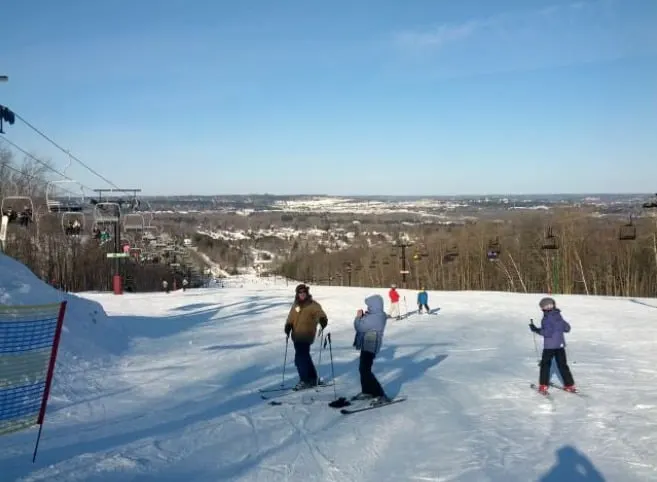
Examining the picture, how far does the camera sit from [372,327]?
8344 millimetres

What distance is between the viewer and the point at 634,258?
61062mm

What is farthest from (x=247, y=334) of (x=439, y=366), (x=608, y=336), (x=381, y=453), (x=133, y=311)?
(x=381, y=453)

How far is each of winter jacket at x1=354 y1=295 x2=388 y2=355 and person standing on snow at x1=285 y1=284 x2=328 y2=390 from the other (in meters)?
0.87

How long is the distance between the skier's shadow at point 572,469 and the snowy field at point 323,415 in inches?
0.5

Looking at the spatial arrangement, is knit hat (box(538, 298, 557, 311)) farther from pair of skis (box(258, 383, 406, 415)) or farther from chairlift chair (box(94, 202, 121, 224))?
chairlift chair (box(94, 202, 121, 224))

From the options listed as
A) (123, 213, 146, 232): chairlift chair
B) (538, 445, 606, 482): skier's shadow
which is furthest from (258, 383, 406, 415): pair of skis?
(123, 213, 146, 232): chairlift chair

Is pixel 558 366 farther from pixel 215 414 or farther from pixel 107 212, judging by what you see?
pixel 107 212

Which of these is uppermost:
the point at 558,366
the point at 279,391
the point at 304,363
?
the point at 304,363

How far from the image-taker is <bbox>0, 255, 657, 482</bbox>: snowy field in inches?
238

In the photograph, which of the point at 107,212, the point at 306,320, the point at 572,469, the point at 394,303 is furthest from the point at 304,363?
the point at 107,212

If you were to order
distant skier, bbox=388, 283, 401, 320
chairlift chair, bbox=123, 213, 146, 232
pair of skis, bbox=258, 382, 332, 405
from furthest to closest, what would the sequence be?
chairlift chair, bbox=123, 213, 146, 232 → distant skier, bbox=388, 283, 401, 320 → pair of skis, bbox=258, 382, 332, 405

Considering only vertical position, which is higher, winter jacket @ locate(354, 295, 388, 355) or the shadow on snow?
winter jacket @ locate(354, 295, 388, 355)

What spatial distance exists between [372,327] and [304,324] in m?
1.35

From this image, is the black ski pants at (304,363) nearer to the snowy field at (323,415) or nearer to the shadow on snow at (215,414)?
the snowy field at (323,415)
